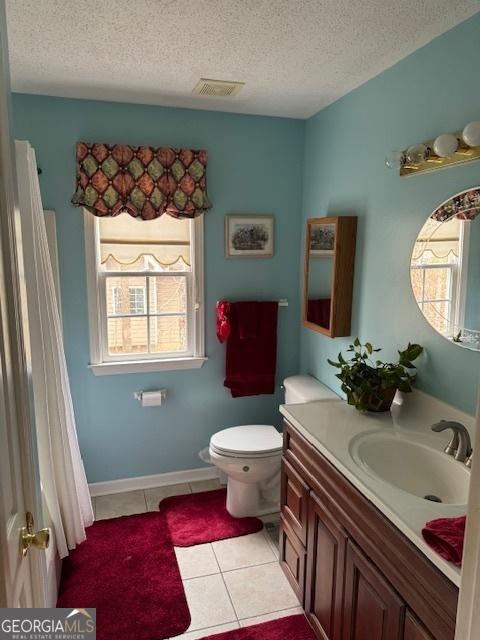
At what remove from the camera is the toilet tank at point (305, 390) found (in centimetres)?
268

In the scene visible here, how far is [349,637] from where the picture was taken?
158cm

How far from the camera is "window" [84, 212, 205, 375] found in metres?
2.80

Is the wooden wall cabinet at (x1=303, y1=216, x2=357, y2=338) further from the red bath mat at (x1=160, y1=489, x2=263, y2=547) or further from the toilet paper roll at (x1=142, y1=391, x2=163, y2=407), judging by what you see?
the red bath mat at (x1=160, y1=489, x2=263, y2=547)

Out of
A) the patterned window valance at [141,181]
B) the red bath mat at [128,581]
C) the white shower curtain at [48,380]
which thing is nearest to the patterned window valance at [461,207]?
the patterned window valance at [141,181]

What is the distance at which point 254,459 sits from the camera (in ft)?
8.40

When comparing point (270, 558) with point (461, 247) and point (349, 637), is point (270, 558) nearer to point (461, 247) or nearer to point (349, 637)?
point (349, 637)

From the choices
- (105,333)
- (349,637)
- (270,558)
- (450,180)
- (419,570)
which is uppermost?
(450,180)

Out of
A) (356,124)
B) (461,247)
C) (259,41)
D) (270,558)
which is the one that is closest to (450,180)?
(461,247)

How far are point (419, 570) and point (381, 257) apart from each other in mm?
1459

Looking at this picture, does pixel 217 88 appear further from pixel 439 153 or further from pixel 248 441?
pixel 248 441

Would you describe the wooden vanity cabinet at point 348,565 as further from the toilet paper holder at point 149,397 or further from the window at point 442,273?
the toilet paper holder at point 149,397

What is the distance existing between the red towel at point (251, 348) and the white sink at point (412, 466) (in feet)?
4.29

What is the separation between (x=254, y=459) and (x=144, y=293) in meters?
1.25

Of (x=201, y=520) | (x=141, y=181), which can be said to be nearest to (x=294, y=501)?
(x=201, y=520)
